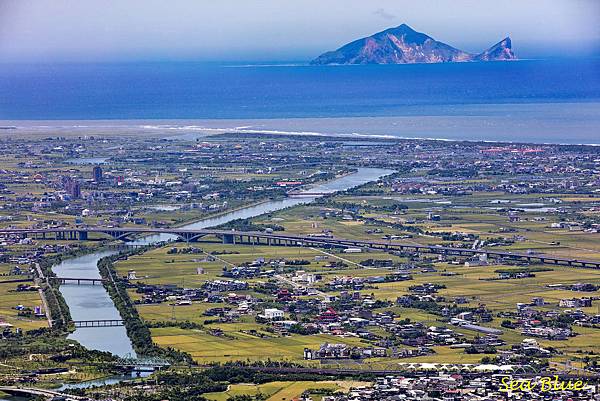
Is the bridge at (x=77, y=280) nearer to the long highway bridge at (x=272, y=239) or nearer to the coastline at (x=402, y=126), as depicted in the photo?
the long highway bridge at (x=272, y=239)

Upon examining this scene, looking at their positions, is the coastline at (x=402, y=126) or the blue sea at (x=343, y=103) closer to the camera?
the coastline at (x=402, y=126)

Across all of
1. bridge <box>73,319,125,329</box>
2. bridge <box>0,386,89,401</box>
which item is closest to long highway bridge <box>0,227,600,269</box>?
bridge <box>73,319,125,329</box>

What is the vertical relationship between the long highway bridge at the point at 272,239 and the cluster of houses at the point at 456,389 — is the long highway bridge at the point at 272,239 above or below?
below

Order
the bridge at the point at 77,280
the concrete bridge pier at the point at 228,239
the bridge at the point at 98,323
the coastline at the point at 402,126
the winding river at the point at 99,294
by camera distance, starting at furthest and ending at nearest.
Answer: the coastline at the point at 402,126 < the concrete bridge pier at the point at 228,239 < the bridge at the point at 77,280 < the bridge at the point at 98,323 < the winding river at the point at 99,294

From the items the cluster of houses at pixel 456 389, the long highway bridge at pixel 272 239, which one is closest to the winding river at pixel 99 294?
the long highway bridge at pixel 272 239

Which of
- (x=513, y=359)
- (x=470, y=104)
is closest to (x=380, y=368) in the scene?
(x=513, y=359)

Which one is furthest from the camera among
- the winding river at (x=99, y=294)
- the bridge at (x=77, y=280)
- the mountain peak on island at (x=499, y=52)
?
the mountain peak on island at (x=499, y=52)

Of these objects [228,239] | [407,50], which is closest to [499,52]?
[407,50]
